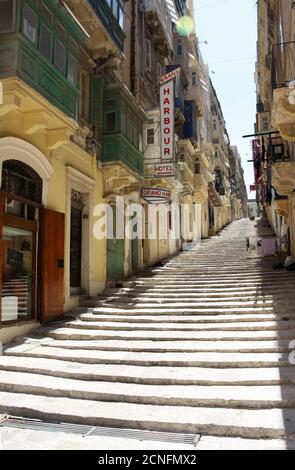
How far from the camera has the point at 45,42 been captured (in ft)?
28.6

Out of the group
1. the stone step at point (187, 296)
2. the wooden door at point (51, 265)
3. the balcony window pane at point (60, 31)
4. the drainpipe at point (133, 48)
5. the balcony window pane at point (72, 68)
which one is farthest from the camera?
the drainpipe at point (133, 48)

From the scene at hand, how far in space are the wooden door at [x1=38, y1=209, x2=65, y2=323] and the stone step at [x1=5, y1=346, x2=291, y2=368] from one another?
1880 mm

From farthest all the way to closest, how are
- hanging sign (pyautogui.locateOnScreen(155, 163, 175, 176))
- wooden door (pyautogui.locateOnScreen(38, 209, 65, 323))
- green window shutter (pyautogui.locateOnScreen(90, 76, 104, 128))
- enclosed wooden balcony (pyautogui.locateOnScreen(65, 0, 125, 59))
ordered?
1. hanging sign (pyautogui.locateOnScreen(155, 163, 175, 176))
2. green window shutter (pyautogui.locateOnScreen(90, 76, 104, 128))
3. enclosed wooden balcony (pyautogui.locateOnScreen(65, 0, 125, 59))
4. wooden door (pyautogui.locateOnScreen(38, 209, 65, 323))

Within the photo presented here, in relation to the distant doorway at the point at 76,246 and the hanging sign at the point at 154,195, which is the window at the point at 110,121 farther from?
the hanging sign at the point at 154,195

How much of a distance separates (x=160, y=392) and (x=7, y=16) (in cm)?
755

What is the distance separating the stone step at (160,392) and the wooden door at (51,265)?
327 cm

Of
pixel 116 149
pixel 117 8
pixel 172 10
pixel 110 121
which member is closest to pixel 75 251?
pixel 116 149

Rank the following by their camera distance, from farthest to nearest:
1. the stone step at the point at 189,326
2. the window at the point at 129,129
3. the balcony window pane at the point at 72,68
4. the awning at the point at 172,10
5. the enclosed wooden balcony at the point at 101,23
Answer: the awning at the point at 172,10 < the window at the point at 129,129 < the enclosed wooden balcony at the point at 101,23 < the balcony window pane at the point at 72,68 < the stone step at the point at 189,326

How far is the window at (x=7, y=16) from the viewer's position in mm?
7837

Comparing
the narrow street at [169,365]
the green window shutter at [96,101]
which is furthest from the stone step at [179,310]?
the green window shutter at [96,101]

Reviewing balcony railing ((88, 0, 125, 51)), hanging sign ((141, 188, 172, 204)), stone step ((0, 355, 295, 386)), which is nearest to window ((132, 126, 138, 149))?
hanging sign ((141, 188, 172, 204))

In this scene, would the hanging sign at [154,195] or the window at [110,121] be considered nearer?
the window at [110,121]

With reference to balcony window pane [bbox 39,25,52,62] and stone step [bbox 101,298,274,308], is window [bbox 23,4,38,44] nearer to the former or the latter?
balcony window pane [bbox 39,25,52,62]

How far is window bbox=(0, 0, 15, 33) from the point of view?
784 cm
